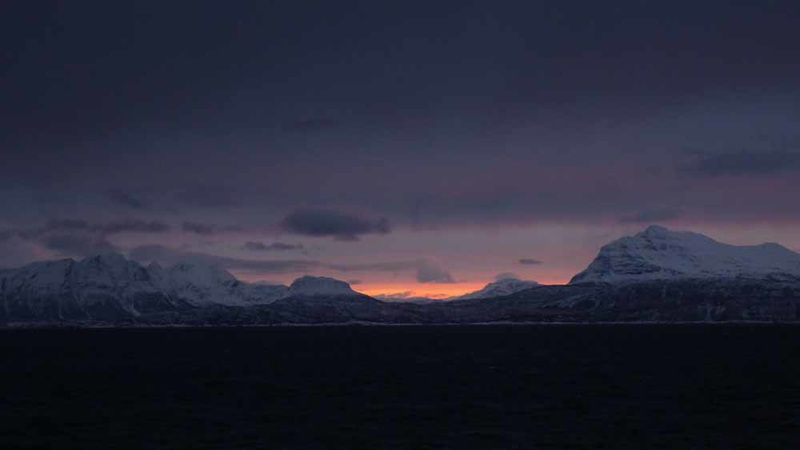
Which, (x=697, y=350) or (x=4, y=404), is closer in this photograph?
(x=4, y=404)

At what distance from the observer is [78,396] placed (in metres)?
101

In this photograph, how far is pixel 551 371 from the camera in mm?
129750

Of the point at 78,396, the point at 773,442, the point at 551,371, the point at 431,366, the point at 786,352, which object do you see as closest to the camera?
the point at 773,442

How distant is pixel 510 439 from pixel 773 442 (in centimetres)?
1856

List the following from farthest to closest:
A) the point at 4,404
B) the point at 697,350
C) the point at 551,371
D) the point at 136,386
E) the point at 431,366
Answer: the point at 697,350, the point at 431,366, the point at 551,371, the point at 136,386, the point at 4,404

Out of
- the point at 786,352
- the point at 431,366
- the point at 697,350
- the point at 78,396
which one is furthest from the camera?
the point at 697,350

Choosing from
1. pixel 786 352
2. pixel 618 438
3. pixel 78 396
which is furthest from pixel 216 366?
pixel 786 352

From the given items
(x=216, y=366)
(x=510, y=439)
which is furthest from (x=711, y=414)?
(x=216, y=366)

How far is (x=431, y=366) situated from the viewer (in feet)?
472

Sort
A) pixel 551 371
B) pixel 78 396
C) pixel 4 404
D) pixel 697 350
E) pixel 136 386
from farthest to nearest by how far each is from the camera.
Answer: pixel 697 350
pixel 551 371
pixel 136 386
pixel 78 396
pixel 4 404

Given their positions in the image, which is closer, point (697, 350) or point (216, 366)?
point (216, 366)

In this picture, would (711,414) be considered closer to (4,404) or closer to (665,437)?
(665,437)

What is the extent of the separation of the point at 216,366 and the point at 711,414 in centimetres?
8957

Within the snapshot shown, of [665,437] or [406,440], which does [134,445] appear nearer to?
[406,440]
